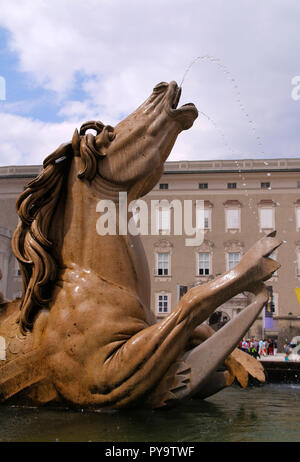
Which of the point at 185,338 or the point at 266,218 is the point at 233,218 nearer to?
the point at 266,218

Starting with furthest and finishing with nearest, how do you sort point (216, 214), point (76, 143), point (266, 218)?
point (216, 214), point (266, 218), point (76, 143)

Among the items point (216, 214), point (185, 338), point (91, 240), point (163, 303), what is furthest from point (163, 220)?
point (185, 338)

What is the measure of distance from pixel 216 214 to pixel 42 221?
32.8 meters

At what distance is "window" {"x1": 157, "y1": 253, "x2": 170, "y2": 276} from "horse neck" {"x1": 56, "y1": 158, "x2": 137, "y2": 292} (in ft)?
105

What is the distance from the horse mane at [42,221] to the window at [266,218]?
3294 cm

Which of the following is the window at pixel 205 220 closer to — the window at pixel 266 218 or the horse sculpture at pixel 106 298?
the window at pixel 266 218

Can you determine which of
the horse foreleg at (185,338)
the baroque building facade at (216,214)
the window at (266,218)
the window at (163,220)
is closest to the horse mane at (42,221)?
the horse foreleg at (185,338)

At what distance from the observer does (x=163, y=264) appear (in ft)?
117

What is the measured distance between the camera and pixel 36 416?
288 centimetres

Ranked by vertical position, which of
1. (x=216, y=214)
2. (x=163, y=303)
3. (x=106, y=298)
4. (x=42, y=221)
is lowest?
(x=106, y=298)

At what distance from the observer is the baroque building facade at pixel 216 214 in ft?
115

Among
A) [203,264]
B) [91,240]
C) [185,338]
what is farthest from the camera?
→ [203,264]

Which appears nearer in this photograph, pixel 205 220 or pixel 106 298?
pixel 106 298

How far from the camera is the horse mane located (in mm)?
3312
